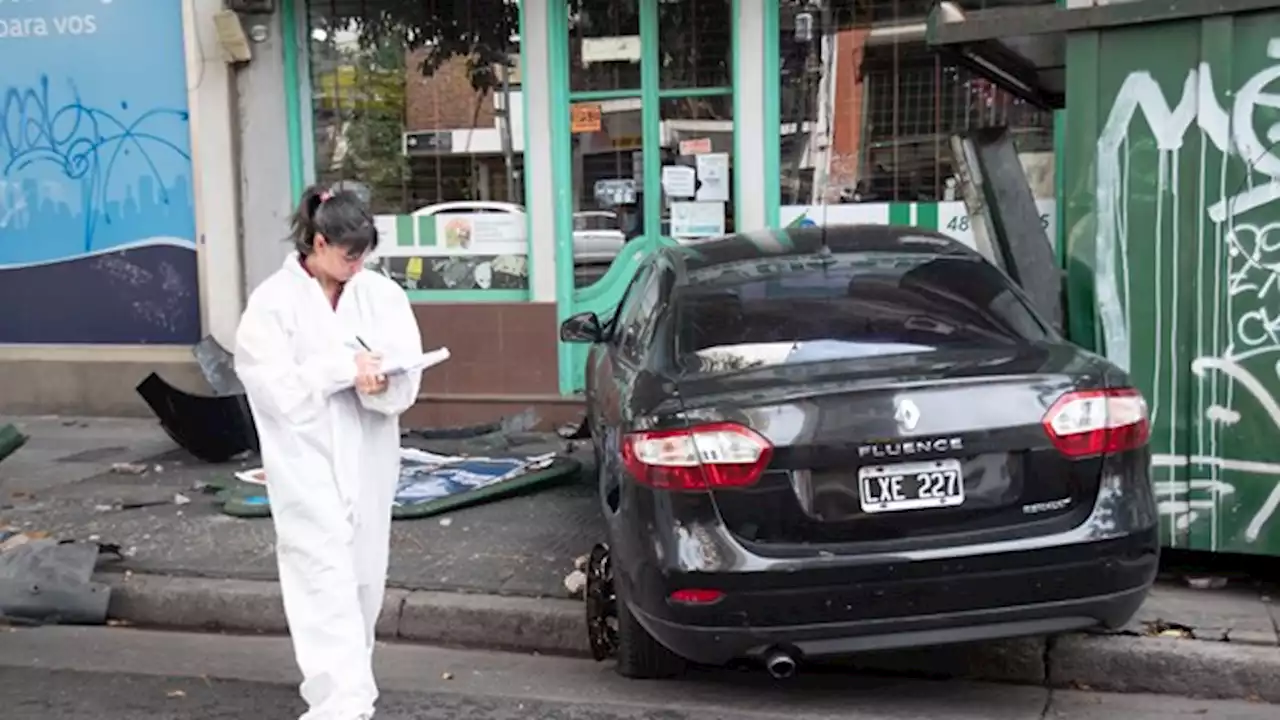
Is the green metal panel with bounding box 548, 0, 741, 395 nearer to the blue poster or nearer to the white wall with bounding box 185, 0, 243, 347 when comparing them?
the white wall with bounding box 185, 0, 243, 347

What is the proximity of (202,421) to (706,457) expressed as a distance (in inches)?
206

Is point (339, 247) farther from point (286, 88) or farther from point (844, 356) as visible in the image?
point (286, 88)

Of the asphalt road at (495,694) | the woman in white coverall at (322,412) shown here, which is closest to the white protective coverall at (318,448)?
the woman in white coverall at (322,412)

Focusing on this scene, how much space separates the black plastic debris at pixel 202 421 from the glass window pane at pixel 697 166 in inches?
127

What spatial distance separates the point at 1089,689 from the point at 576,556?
233 centimetres

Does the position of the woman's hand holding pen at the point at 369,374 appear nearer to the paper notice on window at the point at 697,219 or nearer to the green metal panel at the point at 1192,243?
the green metal panel at the point at 1192,243

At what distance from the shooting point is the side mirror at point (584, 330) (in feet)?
20.0

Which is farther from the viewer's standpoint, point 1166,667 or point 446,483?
point 446,483

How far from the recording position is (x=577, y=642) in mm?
5219

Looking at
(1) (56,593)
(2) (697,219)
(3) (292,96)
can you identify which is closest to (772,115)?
(2) (697,219)

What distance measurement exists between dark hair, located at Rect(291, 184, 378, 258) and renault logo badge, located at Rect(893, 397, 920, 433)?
67.5 inches

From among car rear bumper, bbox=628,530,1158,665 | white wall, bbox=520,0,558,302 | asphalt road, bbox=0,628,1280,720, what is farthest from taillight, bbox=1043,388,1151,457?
white wall, bbox=520,0,558,302

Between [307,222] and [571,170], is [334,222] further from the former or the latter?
[571,170]

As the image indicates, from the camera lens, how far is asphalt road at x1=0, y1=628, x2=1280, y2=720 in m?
4.50
